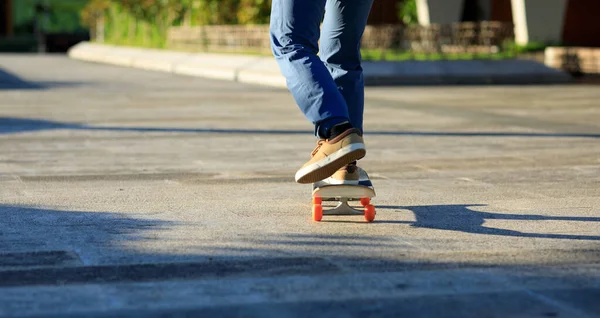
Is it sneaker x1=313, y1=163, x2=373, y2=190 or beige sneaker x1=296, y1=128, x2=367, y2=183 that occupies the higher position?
beige sneaker x1=296, y1=128, x2=367, y2=183

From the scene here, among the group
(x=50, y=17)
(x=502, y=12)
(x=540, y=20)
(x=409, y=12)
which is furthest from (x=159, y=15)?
(x=50, y=17)

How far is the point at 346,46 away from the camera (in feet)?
16.4

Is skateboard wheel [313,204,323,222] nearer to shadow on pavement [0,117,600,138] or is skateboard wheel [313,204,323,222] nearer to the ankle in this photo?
the ankle

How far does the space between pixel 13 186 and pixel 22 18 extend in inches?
2357

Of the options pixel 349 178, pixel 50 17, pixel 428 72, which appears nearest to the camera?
pixel 349 178

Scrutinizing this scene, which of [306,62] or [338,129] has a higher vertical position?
[306,62]

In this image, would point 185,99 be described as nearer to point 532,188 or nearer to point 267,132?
point 267,132

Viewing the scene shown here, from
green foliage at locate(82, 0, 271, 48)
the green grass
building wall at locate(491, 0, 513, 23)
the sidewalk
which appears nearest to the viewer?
the sidewalk

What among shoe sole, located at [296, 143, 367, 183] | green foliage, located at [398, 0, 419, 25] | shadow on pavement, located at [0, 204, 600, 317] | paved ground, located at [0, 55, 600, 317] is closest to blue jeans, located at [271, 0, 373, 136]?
shoe sole, located at [296, 143, 367, 183]

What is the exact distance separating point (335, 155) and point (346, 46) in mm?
625

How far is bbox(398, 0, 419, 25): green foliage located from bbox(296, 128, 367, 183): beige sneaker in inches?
1079

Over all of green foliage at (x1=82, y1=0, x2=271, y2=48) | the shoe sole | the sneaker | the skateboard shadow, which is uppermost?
the shoe sole

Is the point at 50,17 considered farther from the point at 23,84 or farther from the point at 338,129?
the point at 338,129

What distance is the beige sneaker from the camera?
461 centimetres
